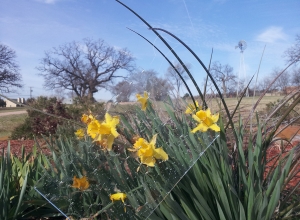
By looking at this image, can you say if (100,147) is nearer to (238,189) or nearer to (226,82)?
(238,189)

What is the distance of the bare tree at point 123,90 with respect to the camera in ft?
5.91

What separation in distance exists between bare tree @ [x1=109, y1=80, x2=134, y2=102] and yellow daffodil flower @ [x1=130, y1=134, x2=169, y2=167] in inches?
14.8

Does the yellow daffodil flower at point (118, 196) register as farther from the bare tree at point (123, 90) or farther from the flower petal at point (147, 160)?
the bare tree at point (123, 90)

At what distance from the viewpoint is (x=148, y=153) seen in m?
1.50

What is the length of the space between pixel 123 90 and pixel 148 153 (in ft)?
1.45

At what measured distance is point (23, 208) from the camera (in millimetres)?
2291

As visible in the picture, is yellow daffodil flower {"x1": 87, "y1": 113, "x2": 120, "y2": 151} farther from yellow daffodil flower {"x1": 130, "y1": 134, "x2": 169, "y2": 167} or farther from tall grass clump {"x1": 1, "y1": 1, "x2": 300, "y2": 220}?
yellow daffodil flower {"x1": 130, "y1": 134, "x2": 169, "y2": 167}

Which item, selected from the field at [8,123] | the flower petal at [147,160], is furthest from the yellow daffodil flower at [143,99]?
the field at [8,123]

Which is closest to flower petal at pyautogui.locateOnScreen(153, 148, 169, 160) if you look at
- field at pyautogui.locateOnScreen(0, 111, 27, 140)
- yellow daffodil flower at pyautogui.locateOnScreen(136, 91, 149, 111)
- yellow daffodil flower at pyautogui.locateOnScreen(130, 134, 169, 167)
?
yellow daffodil flower at pyautogui.locateOnScreen(130, 134, 169, 167)

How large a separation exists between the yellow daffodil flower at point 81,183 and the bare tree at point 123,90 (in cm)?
44

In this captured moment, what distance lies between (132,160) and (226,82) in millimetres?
1379

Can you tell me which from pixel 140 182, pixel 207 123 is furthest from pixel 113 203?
pixel 207 123

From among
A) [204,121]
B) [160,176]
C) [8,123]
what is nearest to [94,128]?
[160,176]

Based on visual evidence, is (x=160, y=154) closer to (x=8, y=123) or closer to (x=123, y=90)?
(x=123, y=90)
